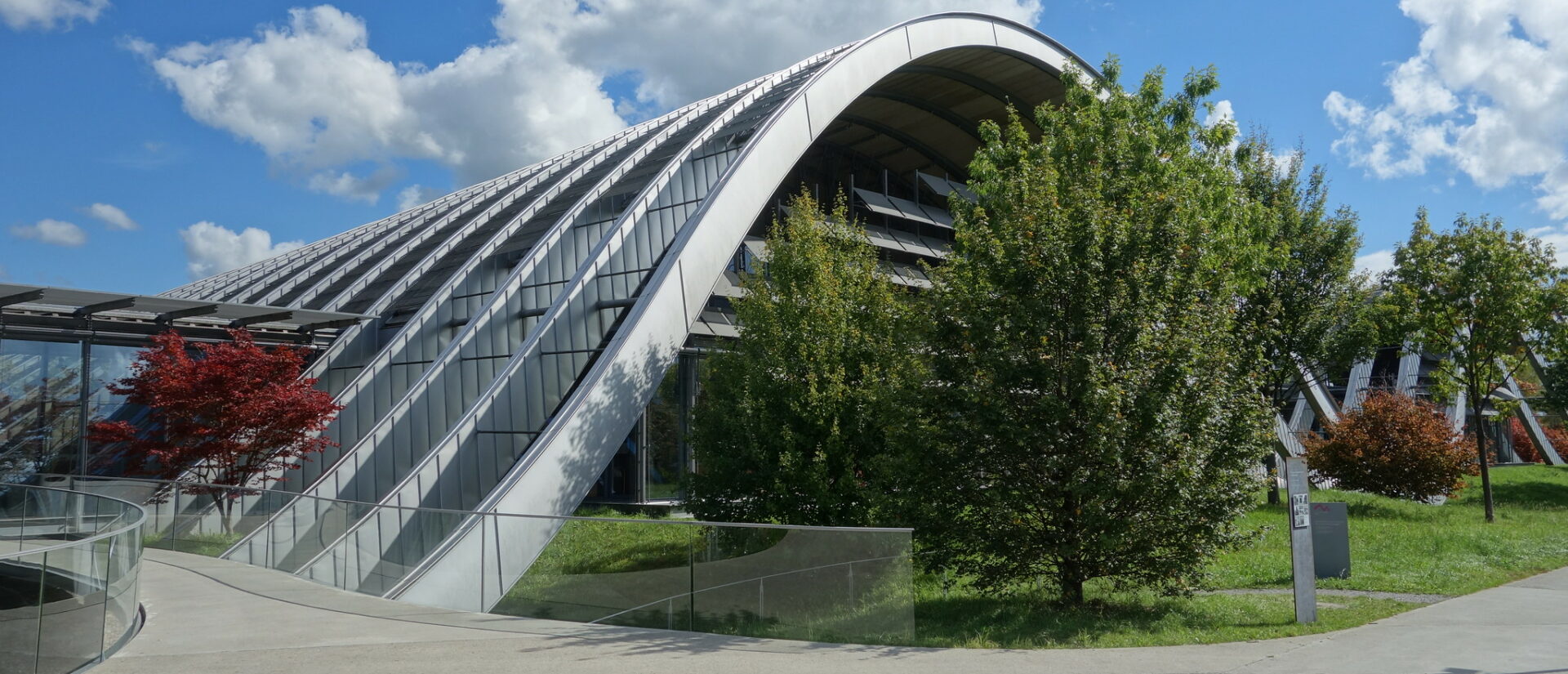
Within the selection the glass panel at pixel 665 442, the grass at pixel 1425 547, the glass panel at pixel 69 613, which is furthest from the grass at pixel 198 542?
the grass at pixel 1425 547

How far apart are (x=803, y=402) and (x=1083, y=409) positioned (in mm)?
4752

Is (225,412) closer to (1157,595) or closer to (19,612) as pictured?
(19,612)

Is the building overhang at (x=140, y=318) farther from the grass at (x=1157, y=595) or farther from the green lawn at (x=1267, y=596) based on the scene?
the green lawn at (x=1267, y=596)

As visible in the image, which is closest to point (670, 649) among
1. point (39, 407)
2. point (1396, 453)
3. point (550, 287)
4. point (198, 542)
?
point (198, 542)

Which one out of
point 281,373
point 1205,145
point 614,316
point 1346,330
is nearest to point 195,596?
point 281,373

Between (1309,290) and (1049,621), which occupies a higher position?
(1309,290)

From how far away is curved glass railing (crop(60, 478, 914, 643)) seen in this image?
388 inches

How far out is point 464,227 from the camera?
2798 cm

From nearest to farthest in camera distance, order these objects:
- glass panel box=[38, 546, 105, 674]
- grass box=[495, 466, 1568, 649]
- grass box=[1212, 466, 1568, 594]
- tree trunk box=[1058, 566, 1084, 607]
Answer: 1. glass panel box=[38, 546, 105, 674]
2. grass box=[495, 466, 1568, 649]
3. tree trunk box=[1058, 566, 1084, 607]
4. grass box=[1212, 466, 1568, 594]

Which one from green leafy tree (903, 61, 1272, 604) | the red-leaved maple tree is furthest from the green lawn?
the red-leaved maple tree

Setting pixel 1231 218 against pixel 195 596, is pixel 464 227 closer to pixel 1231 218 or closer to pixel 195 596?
pixel 195 596

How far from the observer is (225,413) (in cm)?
1852

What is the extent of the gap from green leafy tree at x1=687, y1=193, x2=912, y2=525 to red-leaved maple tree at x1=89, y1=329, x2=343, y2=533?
847 cm

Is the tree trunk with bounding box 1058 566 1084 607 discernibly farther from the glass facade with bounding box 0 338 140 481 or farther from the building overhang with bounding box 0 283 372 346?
the glass facade with bounding box 0 338 140 481
